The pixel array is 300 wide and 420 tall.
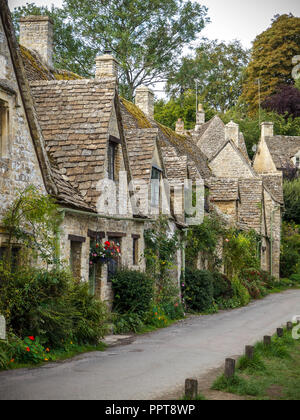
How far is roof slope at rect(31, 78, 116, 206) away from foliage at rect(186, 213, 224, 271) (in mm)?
9835

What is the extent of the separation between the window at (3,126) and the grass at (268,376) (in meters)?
6.51

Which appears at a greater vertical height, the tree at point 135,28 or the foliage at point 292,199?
the tree at point 135,28

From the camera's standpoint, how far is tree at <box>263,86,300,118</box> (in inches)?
2302

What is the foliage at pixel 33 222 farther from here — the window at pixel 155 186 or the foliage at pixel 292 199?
the foliage at pixel 292 199

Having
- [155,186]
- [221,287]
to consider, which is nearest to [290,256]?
[221,287]

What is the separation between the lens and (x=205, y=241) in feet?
91.7

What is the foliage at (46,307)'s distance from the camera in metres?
11.8

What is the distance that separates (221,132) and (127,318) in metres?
36.0

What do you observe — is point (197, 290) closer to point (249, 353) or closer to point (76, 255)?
point (76, 255)

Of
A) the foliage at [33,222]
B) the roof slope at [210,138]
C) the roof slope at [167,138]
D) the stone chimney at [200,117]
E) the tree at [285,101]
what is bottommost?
the foliage at [33,222]

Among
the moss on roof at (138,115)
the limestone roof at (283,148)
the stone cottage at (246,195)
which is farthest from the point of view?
the limestone roof at (283,148)

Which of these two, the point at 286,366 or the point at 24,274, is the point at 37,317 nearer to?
the point at 24,274

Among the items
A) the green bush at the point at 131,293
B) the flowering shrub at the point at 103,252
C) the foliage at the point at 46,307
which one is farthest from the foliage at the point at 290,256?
the foliage at the point at 46,307

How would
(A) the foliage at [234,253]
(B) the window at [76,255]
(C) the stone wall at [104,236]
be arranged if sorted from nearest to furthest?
(C) the stone wall at [104,236] < (B) the window at [76,255] < (A) the foliage at [234,253]
